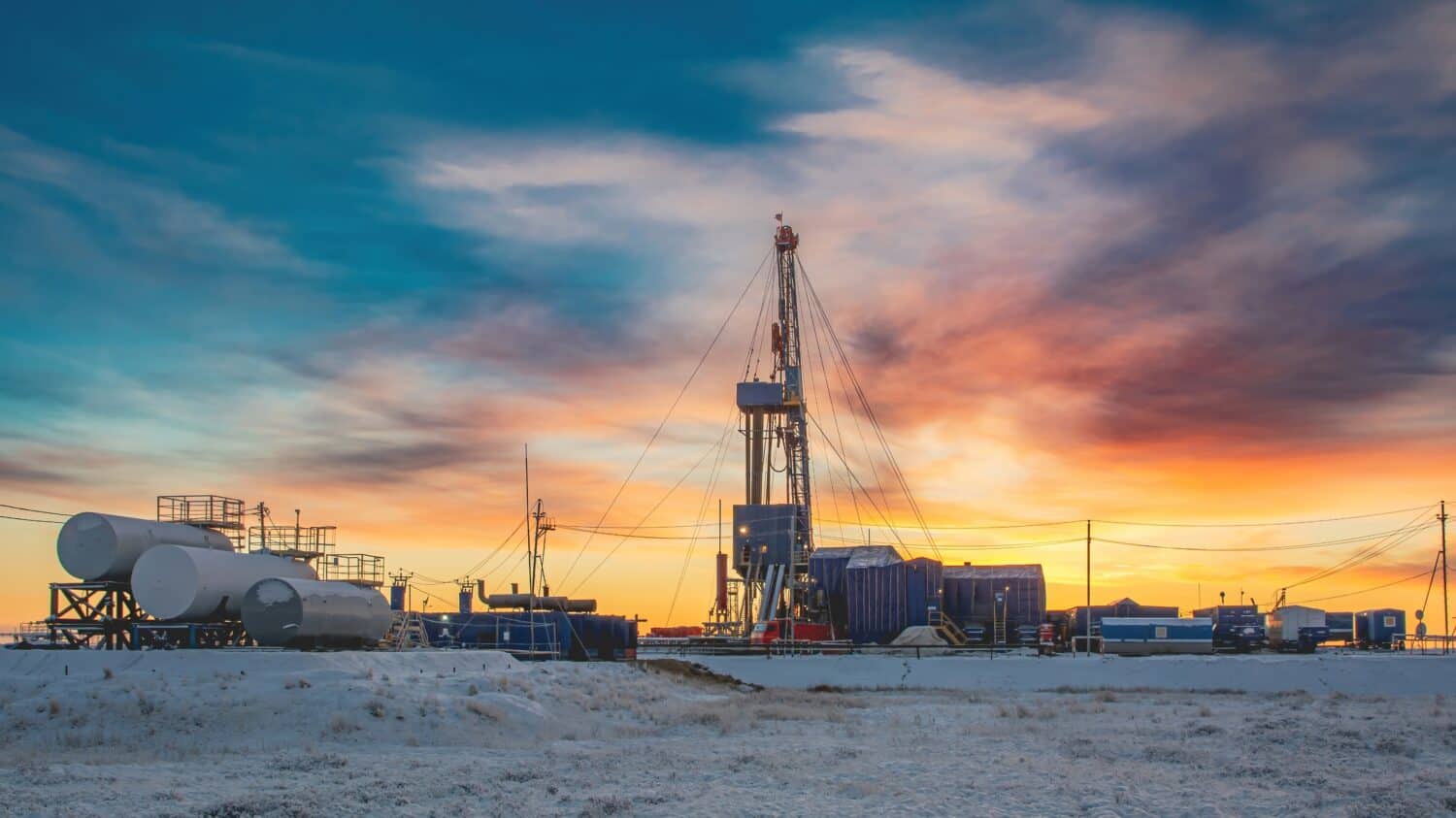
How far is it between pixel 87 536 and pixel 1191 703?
39.7 m

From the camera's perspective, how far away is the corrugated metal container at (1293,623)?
56.4 m

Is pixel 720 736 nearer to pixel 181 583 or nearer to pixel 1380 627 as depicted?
pixel 181 583

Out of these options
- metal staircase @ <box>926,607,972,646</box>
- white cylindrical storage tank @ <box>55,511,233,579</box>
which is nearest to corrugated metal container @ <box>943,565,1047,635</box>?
metal staircase @ <box>926,607,972,646</box>

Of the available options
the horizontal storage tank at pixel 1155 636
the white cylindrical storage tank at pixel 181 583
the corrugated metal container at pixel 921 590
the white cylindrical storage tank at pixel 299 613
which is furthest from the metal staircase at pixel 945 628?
the white cylindrical storage tank at pixel 181 583

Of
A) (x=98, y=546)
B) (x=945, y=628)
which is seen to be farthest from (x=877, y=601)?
(x=98, y=546)

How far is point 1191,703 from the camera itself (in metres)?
38.1

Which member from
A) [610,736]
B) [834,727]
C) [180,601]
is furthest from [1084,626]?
[180,601]

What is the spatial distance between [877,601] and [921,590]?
2320 mm

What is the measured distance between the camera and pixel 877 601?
5944 centimetres

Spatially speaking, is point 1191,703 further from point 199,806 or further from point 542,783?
point 199,806

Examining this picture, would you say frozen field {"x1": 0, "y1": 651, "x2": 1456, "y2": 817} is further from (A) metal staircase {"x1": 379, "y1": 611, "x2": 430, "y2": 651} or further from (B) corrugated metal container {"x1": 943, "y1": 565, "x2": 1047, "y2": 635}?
(B) corrugated metal container {"x1": 943, "y1": 565, "x2": 1047, "y2": 635}

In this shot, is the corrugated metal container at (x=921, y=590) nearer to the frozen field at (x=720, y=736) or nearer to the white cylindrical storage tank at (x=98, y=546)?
the frozen field at (x=720, y=736)

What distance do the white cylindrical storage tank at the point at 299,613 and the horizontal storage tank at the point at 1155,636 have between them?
3188 cm

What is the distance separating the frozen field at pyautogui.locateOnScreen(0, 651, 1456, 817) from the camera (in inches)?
801
